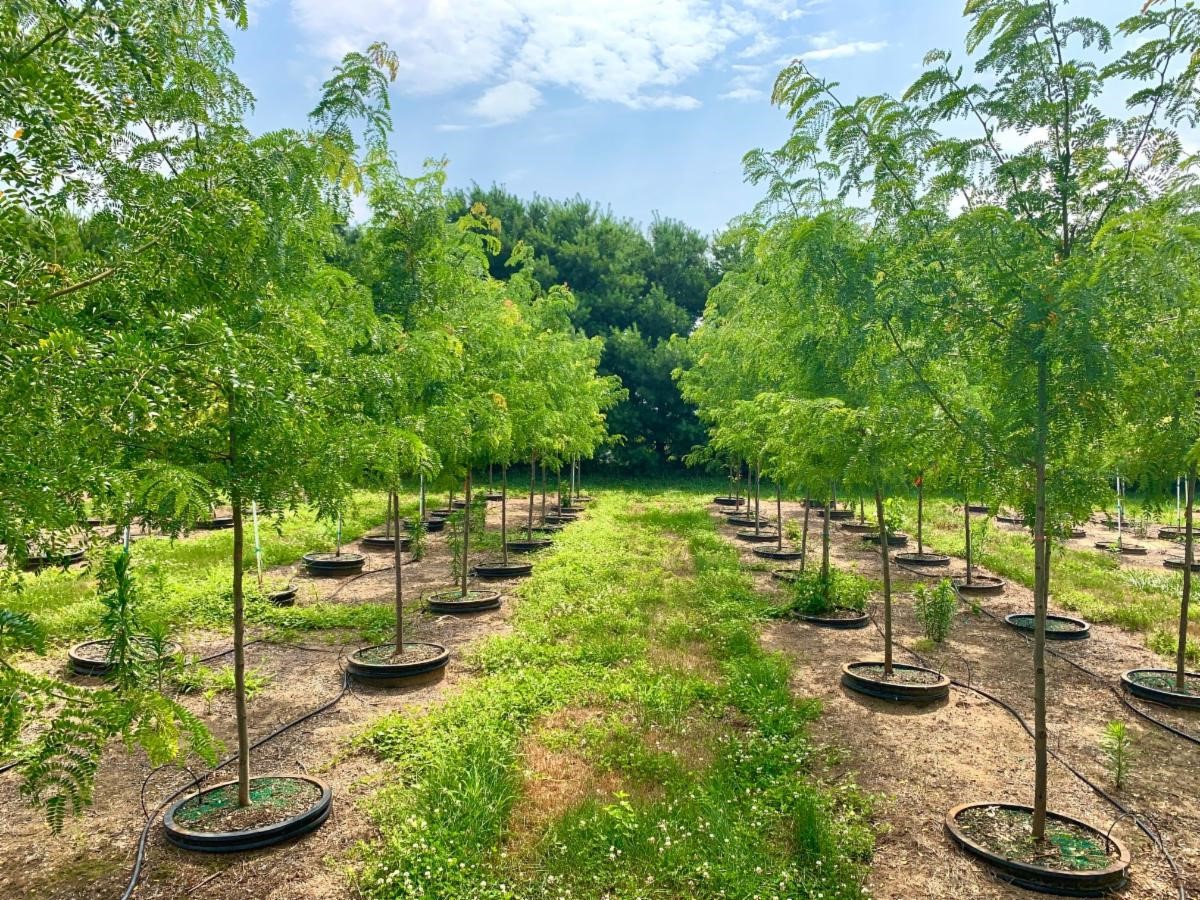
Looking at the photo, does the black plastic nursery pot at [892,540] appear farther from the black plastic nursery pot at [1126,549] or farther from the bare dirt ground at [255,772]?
the bare dirt ground at [255,772]

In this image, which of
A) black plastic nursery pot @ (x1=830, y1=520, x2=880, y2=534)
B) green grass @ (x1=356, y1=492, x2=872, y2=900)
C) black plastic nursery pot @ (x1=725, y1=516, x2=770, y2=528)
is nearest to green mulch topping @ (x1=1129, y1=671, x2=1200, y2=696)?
green grass @ (x1=356, y1=492, x2=872, y2=900)

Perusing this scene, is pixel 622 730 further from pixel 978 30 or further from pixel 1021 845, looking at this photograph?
pixel 978 30

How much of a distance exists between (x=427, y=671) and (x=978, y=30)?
6810mm

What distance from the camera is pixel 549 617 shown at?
10.1 meters

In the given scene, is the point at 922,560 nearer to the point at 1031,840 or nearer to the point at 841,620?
the point at 841,620

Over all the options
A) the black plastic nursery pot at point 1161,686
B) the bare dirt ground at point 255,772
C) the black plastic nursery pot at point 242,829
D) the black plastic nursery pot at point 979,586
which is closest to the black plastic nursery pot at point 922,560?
the black plastic nursery pot at point 979,586

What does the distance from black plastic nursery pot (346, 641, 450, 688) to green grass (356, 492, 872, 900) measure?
0.42 m

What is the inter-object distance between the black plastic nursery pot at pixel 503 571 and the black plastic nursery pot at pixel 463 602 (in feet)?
5.06

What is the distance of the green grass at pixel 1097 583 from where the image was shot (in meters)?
9.73

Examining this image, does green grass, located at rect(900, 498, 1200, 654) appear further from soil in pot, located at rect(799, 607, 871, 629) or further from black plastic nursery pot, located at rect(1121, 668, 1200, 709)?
soil in pot, located at rect(799, 607, 871, 629)

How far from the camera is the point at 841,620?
9.78m

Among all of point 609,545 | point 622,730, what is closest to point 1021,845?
point 622,730

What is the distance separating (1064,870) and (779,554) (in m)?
10.6

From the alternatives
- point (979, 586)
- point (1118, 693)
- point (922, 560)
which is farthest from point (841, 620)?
point (922, 560)
